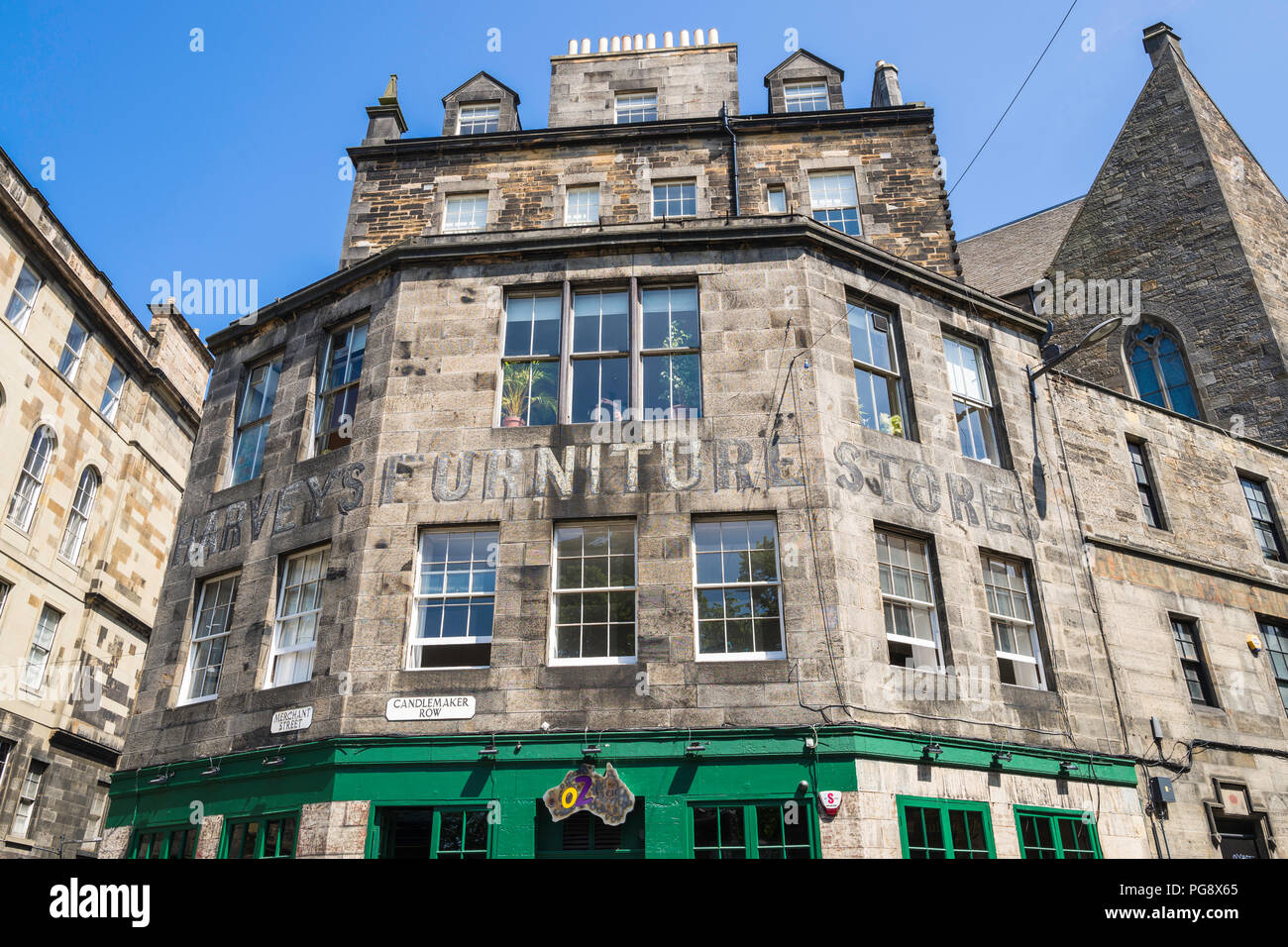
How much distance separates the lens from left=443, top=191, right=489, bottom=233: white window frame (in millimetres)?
19203

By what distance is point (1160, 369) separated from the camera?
24891 mm

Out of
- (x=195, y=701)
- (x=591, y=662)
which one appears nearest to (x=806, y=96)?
(x=591, y=662)

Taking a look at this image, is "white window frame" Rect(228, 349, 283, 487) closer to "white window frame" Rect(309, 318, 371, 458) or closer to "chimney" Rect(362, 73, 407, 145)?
"white window frame" Rect(309, 318, 371, 458)

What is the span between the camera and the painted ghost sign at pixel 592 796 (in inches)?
442

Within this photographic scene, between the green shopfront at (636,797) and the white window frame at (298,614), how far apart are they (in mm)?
1355

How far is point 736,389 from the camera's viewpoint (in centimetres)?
1363

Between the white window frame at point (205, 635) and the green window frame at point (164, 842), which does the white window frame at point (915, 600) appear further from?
the green window frame at point (164, 842)

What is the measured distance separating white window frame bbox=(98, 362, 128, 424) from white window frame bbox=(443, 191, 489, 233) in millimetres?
14574

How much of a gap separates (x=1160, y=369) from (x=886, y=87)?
446 inches

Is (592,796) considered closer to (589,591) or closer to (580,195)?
(589,591)

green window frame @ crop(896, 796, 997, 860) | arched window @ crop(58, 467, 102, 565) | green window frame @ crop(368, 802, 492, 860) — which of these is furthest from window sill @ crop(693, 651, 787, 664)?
arched window @ crop(58, 467, 102, 565)

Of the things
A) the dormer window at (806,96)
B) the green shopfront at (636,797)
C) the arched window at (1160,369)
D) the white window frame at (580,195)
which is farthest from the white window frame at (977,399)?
the arched window at (1160,369)
